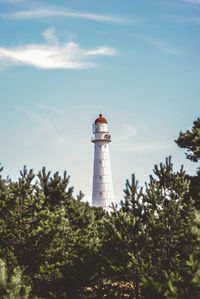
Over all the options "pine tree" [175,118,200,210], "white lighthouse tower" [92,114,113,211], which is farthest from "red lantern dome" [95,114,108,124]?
"pine tree" [175,118,200,210]

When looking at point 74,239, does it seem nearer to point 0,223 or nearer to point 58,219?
point 58,219

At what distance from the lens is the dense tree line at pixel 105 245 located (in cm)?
1307

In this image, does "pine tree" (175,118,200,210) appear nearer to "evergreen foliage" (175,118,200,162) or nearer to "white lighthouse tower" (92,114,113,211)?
"evergreen foliage" (175,118,200,162)

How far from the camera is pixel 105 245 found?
53.0 feet

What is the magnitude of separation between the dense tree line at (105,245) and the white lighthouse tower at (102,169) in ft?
130

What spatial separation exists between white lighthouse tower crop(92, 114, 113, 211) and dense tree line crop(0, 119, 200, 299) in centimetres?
3976

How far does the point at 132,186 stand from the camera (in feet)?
51.8

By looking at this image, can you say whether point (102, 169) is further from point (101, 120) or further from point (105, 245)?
point (105, 245)

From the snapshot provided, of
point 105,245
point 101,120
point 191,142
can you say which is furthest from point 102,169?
point 105,245

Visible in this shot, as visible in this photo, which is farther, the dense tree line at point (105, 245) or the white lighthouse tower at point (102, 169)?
the white lighthouse tower at point (102, 169)

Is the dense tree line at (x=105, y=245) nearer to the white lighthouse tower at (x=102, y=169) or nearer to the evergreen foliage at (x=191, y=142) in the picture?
the evergreen foliage at (x=191, y=142)

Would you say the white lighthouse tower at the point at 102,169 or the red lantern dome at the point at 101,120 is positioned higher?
the red lantern dome at the point at 101,120

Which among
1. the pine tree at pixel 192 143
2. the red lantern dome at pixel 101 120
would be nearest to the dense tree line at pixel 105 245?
the pine tree at pixel 192 143

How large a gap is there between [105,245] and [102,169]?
164 feet
